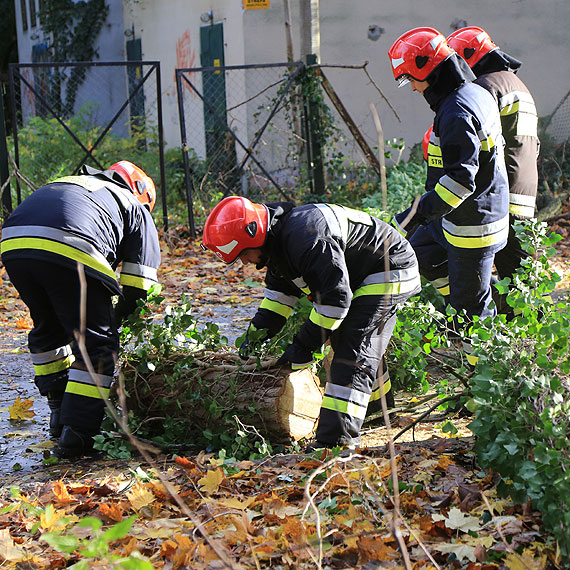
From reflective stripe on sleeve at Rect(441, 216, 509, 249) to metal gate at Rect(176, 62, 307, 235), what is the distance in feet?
18.7

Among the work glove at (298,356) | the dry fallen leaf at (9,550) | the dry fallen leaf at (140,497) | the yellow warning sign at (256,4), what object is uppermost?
the yellow warning sign at (256,4)

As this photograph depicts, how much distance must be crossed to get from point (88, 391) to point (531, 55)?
1039cm

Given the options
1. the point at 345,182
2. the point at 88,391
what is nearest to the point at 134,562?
the point at 88,391

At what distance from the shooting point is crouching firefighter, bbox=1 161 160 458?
3793 millimetres

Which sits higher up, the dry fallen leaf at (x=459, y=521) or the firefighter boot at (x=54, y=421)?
the dry fallen leaf at (x=459, y=521)

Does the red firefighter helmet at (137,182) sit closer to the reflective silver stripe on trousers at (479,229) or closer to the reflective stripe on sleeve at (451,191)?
the reflective stripe on sleeve at (451,191)

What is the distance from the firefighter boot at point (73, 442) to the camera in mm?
3883

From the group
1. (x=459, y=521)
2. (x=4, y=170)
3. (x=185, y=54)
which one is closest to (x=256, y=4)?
(x=185, y=54)

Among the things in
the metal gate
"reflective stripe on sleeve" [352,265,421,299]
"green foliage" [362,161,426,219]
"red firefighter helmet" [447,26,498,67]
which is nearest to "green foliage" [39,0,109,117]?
the metal gate

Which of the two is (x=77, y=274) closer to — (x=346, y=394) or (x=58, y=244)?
(x=58, y=244)

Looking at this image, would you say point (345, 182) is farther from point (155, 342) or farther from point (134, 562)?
A: point (134, 562)

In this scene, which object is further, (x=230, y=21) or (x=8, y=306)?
(x=230, y=21)

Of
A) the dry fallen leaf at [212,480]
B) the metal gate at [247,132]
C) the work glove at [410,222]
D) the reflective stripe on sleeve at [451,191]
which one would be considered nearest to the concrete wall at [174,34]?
the metal gate at [247,132]

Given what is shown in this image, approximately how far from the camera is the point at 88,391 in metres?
3.89
